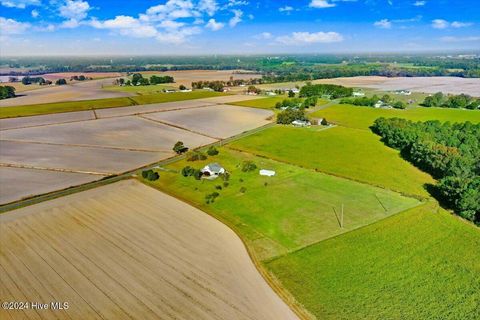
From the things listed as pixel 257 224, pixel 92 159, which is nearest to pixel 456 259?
pixel 257 224

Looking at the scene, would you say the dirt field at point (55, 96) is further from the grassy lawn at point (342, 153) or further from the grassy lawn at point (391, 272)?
the grassy lawn at point (391, 272)

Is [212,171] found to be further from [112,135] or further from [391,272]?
[112,135]

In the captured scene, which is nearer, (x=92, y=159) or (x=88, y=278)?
(x=88, y=278)

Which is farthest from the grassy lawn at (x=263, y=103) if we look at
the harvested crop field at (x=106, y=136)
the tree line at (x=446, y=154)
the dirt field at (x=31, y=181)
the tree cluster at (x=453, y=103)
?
the dirt field at (x=31, y=181)

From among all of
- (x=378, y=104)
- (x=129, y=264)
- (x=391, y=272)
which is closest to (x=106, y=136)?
(x=129, y=264)

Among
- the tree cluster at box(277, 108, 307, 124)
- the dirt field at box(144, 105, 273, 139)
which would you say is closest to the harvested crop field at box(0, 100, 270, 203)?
the dirt field at box(144, 105, 273, 139)

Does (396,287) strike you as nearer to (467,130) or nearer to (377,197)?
(377,197)

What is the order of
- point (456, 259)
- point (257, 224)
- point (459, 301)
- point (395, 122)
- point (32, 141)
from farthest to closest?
point (395, 122) < point (32, 141) < point (257, 224) < point (456, 259) < point (459, 301)
